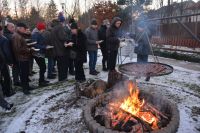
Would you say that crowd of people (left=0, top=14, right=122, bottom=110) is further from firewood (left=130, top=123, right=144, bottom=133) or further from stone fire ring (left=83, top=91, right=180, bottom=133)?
firewood (left=130, top=123, right=144, bottom=133)

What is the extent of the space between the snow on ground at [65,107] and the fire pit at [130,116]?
0.41 m

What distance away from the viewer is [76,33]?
25.6 feet

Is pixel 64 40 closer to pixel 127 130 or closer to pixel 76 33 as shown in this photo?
pixel 76 33

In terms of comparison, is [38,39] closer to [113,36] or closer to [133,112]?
[113,36]

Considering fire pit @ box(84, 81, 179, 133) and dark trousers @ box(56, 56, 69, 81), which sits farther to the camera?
dark trousers @ box(56, 56, 69, 81)

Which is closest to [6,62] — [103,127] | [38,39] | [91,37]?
[38,39]

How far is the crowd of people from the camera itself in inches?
272

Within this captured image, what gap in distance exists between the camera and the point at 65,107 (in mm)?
5941

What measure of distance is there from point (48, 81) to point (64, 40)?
1569 millimetres

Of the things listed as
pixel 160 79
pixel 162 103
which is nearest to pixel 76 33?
pixel 160 79

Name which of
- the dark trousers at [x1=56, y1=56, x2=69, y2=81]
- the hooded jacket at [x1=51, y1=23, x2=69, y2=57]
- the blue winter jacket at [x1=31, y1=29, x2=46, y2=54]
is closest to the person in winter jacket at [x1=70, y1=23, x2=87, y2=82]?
the hooded jacket at [x1=51, y1=23, x2=69, y2=57]

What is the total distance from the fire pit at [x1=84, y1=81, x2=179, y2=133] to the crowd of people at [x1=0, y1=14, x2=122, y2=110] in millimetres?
2985

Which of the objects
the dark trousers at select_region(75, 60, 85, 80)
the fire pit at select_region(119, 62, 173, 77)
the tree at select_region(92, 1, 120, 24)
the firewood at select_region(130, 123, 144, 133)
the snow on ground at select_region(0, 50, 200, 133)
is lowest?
A: the snow on ground at select_region(0, 50, 200, 133)

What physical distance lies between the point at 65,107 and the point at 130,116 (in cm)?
220
